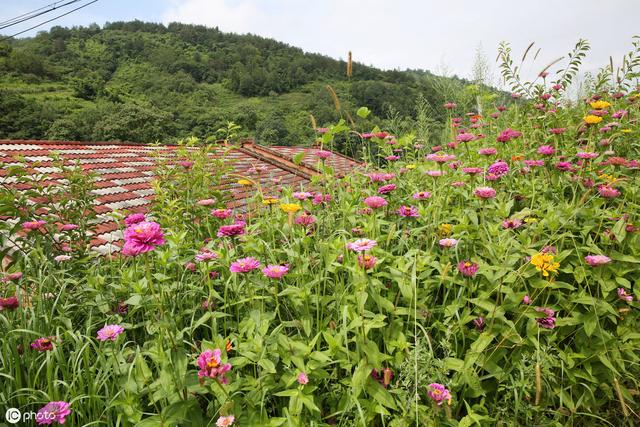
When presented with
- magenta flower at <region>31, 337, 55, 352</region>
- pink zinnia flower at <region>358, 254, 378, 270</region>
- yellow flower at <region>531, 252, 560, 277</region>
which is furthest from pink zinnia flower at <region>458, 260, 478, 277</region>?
magenta flower at <region>31, 337, 55, 352</region>

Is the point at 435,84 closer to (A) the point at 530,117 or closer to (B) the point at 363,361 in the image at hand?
(A) the point at 530,117

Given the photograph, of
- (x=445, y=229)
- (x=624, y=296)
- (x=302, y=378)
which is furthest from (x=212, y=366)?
(x=624, y=296)

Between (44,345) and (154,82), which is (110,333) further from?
(154,82)

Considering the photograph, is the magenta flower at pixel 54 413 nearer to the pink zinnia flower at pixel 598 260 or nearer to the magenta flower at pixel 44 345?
the magenta flower at pixel 44 345

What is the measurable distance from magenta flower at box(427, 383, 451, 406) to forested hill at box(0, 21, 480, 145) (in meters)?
26.9

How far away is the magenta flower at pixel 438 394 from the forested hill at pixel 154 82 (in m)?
26.9

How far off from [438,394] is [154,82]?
55.9 meters

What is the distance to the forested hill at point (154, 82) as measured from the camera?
3509 cm

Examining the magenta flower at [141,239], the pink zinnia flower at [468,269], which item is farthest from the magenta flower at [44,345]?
the pink zinnia flower at [468,269]

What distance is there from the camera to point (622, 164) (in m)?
1.80

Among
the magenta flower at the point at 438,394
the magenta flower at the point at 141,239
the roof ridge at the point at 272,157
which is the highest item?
the magenta flower at the point at 141,239

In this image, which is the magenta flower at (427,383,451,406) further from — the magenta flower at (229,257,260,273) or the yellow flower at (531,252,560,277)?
the magenta flower at (229,257,260,273)

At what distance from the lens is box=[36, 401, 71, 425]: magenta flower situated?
42.8 inches

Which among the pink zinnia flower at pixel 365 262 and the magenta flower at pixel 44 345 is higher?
the pink zinnia flower at pixel 365 262
